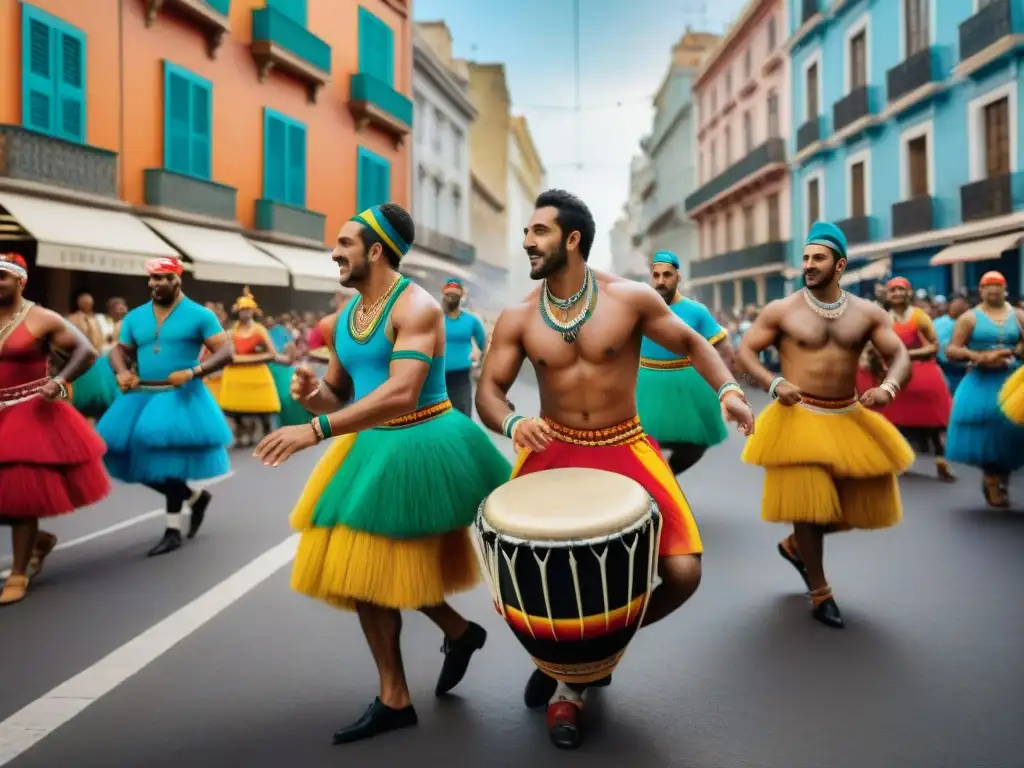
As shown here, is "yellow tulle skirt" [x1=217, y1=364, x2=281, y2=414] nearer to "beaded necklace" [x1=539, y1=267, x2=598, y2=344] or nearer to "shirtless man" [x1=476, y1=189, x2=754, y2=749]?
"shirtless man" [x1=476, y1=189, x2=754, y2=749]

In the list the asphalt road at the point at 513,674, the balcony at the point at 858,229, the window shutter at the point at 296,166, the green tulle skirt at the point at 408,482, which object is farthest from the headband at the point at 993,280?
the balcony at the point at 858,229

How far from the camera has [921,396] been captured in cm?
1012

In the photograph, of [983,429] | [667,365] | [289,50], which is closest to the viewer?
[667,365]

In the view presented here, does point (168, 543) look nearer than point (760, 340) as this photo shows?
No

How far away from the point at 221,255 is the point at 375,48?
445 inches

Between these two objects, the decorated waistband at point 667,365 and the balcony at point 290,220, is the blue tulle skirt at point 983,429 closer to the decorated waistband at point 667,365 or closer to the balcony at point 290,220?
the decorated waistband at point 667,365

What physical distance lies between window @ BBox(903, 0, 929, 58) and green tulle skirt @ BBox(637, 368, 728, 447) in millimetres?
19969

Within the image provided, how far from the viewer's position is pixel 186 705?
378 cm

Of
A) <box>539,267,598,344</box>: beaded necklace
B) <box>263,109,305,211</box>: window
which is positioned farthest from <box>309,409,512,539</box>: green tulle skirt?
<box>263,109,305,211</box>: window

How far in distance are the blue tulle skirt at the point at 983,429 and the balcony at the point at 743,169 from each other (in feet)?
92.4

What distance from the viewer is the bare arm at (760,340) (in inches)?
209

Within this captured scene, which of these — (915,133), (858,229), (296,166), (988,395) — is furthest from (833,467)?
(858,229)

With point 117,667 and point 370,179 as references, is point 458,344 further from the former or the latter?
point 370,179

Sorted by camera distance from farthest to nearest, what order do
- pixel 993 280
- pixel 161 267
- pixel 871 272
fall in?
pixel 871 272 → pixel 993 280 → pixel 161 267
